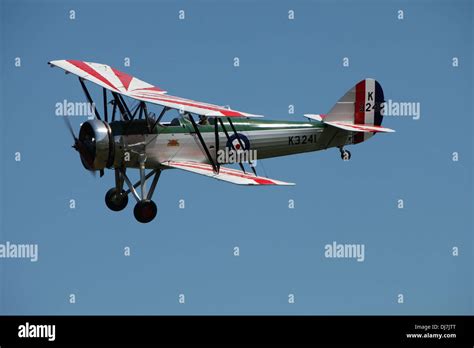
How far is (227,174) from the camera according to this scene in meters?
36.3

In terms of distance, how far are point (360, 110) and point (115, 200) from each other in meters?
6.75

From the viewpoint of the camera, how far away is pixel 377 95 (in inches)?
1590

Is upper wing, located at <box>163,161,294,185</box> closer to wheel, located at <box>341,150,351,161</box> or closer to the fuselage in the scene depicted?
the fuselage

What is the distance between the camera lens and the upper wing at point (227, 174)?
115ft

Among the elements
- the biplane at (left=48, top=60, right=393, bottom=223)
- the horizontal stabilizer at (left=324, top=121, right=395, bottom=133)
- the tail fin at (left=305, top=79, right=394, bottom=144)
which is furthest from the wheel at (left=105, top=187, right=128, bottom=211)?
the horizontal stabilizer at (left=324, top=121, right=395, bottom=133)

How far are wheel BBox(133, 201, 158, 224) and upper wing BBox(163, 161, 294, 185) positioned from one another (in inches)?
43.5

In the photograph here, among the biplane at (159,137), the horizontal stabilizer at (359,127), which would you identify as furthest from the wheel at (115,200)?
the horizontal stabilizer at (359,127)

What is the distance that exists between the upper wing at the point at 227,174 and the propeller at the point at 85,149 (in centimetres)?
172

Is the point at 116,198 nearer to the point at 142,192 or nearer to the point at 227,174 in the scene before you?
the point at 142,192
